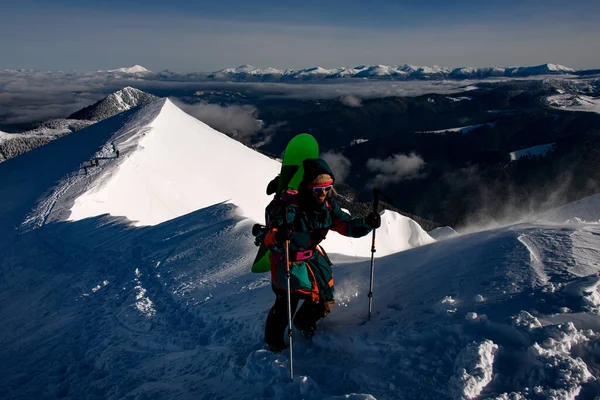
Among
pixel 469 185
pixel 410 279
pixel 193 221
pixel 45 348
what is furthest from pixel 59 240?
pixel 469 185

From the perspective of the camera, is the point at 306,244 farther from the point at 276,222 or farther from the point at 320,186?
the point at 320,186

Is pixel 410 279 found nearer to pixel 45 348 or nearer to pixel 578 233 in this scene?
pixel 578 233

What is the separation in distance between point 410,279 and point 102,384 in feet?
16.5

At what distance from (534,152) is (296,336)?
171541mm

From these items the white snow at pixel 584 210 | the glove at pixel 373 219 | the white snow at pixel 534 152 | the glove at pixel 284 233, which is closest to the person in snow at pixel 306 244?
the glove at pixel 373 219

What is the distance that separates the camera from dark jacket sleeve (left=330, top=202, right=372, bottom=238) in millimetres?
5383

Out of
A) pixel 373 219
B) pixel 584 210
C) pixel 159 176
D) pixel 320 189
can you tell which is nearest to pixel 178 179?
pixel 159 176

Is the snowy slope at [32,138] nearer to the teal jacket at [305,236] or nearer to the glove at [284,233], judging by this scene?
the teal jacket at [305,236]

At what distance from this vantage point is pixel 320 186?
4.95 m

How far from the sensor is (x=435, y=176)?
16775cm

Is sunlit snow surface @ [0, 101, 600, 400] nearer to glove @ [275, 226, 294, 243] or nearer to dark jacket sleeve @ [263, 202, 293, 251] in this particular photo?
dark jacket sleeve @ [263, 202, 293, 251]

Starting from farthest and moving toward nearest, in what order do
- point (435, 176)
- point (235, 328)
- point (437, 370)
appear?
point (435, 176) → point (235, 328) → point (437, 370)

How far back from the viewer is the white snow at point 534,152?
14540 centimetres

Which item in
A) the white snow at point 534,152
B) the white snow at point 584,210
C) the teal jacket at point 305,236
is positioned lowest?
the white snow at point 534,152
